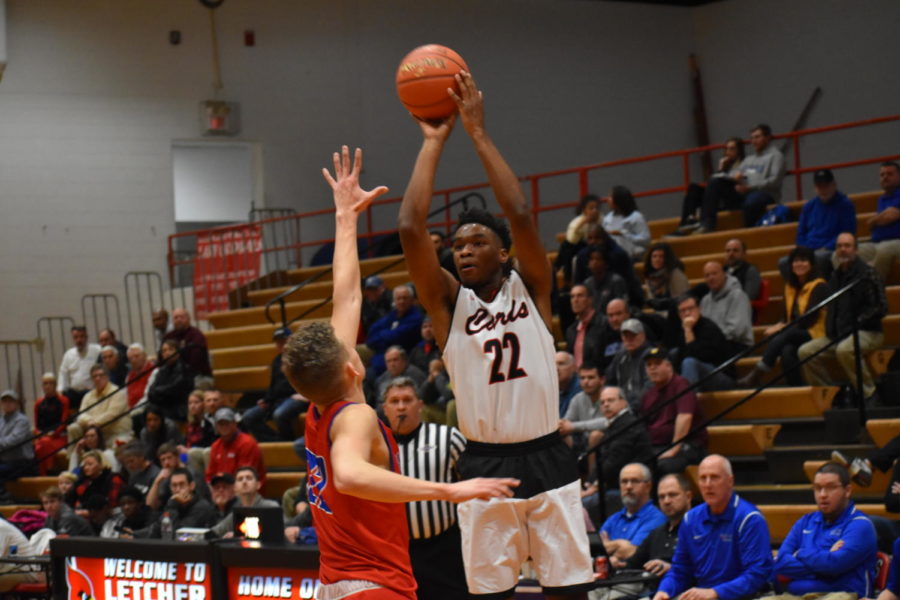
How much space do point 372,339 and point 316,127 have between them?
7061mm

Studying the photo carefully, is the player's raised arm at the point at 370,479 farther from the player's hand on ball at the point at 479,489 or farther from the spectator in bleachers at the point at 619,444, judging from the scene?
the spectator in bleachers at the point at 619,444

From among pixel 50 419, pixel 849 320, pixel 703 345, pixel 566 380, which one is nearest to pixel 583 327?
pixel 566 380

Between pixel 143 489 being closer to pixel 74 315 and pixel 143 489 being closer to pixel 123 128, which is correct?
pixel 74 315

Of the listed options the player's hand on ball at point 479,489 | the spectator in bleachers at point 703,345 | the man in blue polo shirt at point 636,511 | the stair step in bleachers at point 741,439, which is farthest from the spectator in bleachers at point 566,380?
the player's hand on ball at point 479,489

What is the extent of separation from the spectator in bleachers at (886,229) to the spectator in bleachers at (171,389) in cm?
681

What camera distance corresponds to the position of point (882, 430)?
341 inches

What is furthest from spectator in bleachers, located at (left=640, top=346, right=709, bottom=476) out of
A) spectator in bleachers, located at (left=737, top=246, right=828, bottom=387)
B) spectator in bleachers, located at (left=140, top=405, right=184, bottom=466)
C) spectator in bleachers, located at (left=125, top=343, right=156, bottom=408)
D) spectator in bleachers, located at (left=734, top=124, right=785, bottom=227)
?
spectator in bleachers, located at (left=125, top=343, right=156, bottom=408)

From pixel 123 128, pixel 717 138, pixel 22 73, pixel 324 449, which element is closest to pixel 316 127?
pixel 123 128

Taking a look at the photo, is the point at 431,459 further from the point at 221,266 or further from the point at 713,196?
the point at 221,266

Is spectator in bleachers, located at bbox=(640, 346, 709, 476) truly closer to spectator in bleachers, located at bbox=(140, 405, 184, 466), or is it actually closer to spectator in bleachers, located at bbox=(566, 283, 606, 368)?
spectator in bleachers, located at bbox=(566, 283, 606, 368)

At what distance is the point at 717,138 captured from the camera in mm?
19359

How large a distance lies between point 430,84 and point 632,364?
17.3 ft

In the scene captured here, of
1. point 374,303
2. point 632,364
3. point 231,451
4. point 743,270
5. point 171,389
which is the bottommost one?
point 231,451

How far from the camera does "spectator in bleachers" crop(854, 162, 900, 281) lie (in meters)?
10.6
